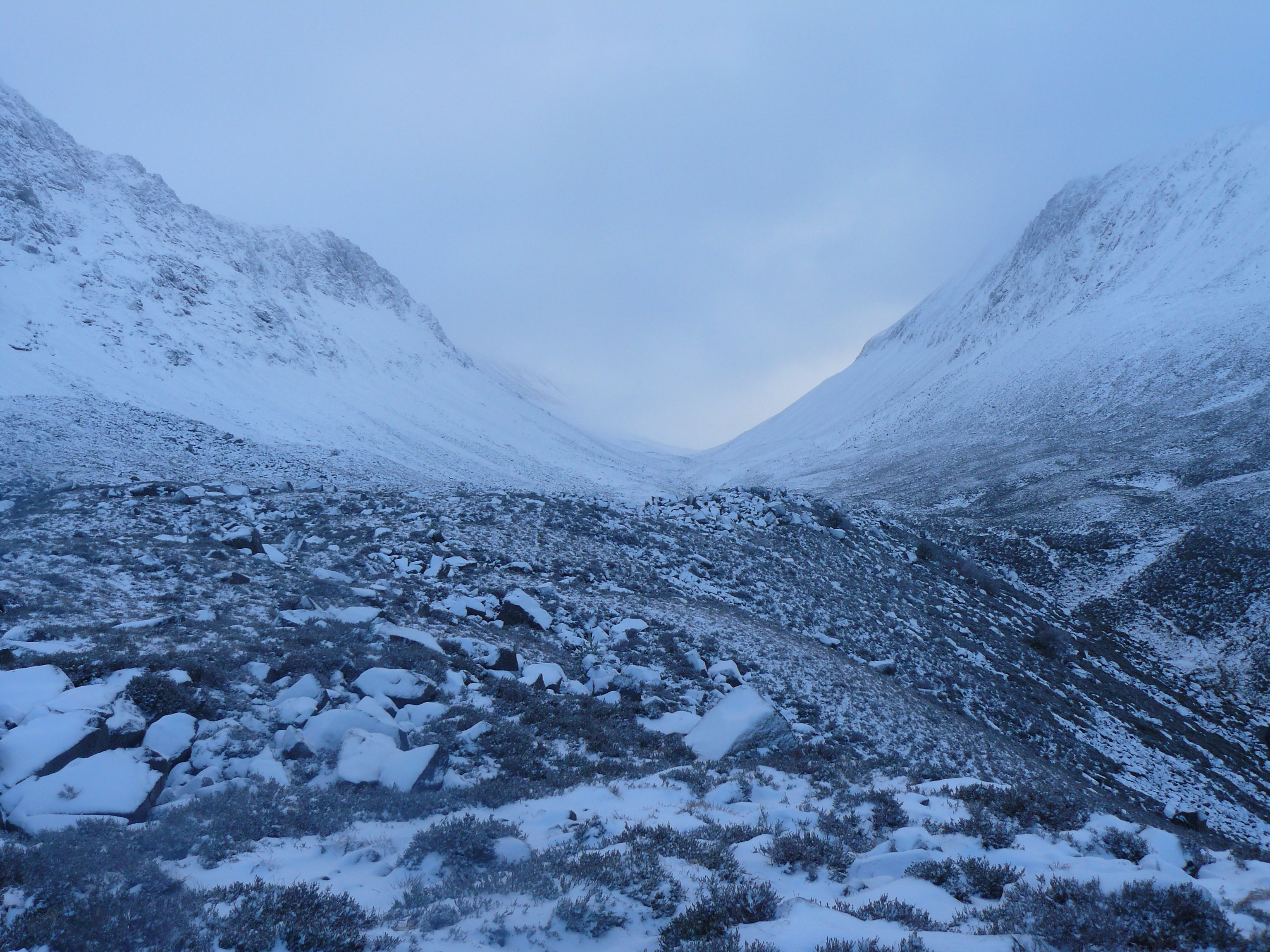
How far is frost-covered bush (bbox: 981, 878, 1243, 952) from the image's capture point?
4457 mm

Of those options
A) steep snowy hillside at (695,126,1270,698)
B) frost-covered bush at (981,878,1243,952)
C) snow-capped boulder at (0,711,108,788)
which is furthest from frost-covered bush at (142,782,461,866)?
steep snowy hillside at (695,126,1270,698)

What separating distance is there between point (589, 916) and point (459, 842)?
1.97 metres

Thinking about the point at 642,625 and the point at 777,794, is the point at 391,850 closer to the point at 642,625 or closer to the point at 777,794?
the point at 777,794

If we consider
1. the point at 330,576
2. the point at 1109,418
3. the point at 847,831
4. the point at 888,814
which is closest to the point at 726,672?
the point at 888,814

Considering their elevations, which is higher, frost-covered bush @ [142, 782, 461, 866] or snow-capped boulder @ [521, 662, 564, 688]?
snow-capped boulder @ [521, 662, 564, 688]

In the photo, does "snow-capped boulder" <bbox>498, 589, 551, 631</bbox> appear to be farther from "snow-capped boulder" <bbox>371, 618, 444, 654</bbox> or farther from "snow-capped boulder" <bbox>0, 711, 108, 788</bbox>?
"snow-capped boulder" <bbox>0, 711, 108, 788</bbox>

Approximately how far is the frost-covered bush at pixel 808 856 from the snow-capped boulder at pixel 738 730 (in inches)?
146

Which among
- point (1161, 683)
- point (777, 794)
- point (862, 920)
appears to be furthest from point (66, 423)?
point (1161, 683)

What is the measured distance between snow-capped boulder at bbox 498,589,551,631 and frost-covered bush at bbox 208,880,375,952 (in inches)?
399

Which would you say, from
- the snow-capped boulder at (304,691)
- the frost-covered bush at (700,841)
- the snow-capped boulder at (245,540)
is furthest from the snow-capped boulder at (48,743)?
the snow-capped boulder at (245,540)

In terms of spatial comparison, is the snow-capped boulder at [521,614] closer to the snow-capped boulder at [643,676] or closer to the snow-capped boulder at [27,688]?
the snow-capped boulder at [643,676]

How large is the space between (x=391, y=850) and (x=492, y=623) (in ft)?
29.8

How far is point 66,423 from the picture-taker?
32.0 metres

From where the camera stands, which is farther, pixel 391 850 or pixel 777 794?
pixel 777 794
